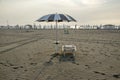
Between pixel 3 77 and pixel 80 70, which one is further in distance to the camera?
pixel 80 70

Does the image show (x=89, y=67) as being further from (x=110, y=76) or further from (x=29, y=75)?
(x=29, y=75)

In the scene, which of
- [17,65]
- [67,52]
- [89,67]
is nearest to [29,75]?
[17,65]

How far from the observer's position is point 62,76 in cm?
664

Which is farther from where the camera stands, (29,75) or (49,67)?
(49,67)

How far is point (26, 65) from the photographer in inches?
329

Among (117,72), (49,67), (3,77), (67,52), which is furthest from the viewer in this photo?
(67,52)

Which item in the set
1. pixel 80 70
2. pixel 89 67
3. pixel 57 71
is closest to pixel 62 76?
pixel 57 71

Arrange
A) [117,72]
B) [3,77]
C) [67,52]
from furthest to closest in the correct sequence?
[67,52]
[117,72]
[3,77]

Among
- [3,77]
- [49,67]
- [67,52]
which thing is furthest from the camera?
[67,52]

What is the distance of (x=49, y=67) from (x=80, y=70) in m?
1.51

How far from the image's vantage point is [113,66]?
8.22 meters

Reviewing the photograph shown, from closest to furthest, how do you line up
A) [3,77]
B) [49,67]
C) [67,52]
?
[3,77]
[49,67]
[67,52]

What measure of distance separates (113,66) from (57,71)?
2.94 m

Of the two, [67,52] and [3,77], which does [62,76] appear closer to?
[3,77]
